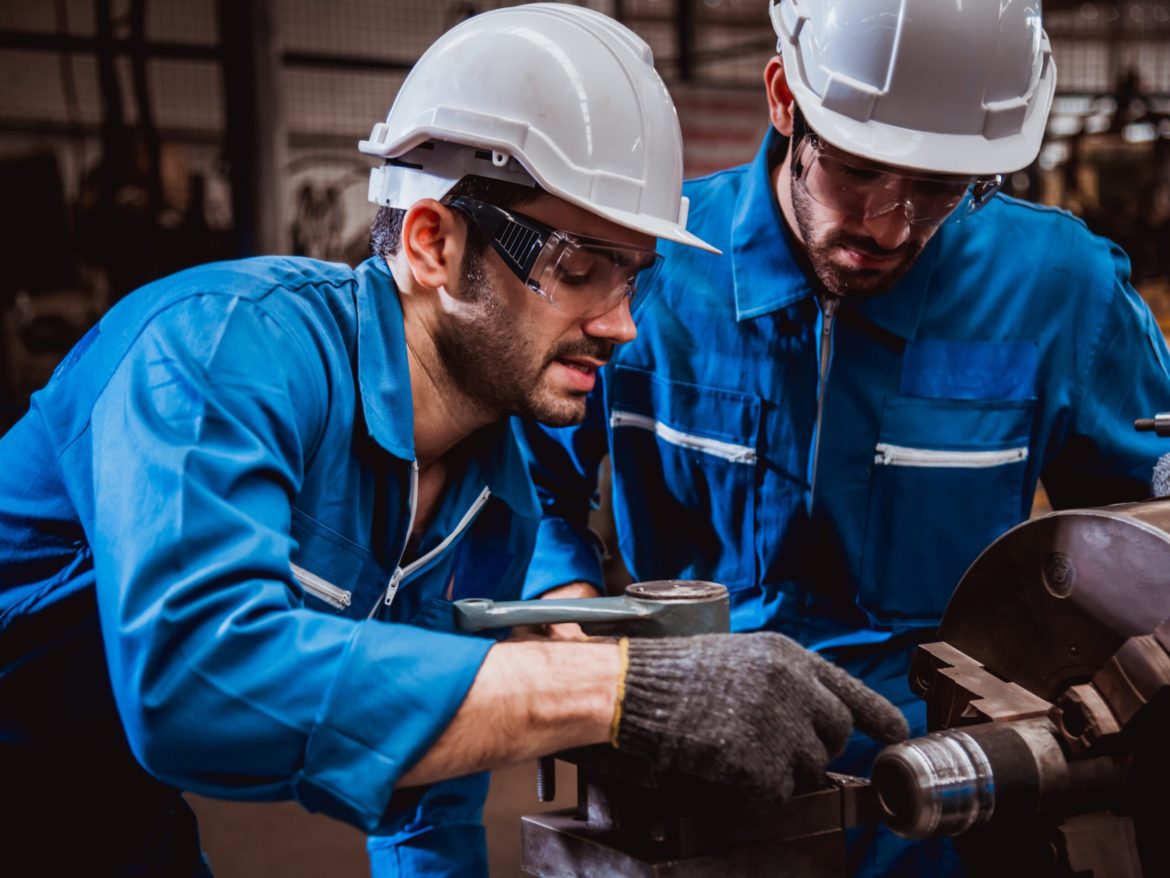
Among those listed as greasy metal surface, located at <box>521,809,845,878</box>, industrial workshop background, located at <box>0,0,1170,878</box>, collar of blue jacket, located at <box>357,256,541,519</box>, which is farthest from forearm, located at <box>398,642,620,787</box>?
industrial workshop background, located at <box>0,0,1170,878</box>

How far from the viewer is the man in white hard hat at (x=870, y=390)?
69.4 inches

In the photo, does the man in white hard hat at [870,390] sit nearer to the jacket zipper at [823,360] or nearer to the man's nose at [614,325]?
the jacket zipper at [823,360]

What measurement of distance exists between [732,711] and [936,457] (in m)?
0.87

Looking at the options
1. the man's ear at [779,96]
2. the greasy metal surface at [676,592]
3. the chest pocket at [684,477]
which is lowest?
the chest pocket at [684,477]

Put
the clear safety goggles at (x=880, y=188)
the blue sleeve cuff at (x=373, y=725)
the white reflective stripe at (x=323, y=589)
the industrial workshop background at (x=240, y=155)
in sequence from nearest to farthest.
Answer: the blue sleeve cuff at (x=373, y=725) < the white reflective stripe at (x=323, y=589) < the clear safety goggles at (x=880, y=188) < the industrial workshop background at (x=240, y=155)

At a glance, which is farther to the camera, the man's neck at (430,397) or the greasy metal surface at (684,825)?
the man's neck at (430,397)

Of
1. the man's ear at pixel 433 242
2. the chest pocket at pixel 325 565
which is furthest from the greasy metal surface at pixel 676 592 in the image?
the man's ear at pixel 433 242

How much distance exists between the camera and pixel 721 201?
194 centimetres

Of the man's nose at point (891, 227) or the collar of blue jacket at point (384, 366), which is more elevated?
the man's nose at point (891, 227)

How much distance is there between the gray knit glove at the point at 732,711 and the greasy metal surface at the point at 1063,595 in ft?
0.89

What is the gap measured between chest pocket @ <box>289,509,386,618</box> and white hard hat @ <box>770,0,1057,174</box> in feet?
2.80

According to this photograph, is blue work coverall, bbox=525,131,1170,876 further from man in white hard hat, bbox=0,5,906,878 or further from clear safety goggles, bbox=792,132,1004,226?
man in white hard hat, bbox=0,5,906,878

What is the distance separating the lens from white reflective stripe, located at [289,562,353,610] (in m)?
1.35

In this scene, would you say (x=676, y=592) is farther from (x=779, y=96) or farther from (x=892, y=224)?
(x=779, y=96)
